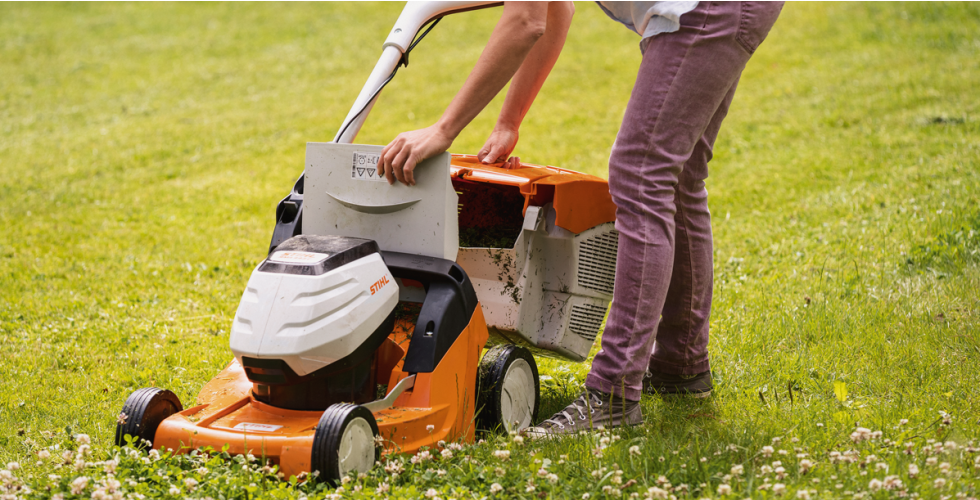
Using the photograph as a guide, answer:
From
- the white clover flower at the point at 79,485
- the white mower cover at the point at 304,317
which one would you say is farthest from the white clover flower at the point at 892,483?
the white clover flower at the point at 79,485

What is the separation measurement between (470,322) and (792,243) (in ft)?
9.93

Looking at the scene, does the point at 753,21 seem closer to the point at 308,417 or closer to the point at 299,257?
the point at 299,257

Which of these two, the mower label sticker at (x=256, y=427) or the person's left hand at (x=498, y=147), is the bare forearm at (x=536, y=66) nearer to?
the person's left hand at (x=498, y=147)

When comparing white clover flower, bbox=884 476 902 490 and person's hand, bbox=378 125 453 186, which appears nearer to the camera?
white clover flower, bbox=884 476 902 490

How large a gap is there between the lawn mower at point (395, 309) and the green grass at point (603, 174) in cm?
13

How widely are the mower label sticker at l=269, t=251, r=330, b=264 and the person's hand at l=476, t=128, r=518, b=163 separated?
91 cm

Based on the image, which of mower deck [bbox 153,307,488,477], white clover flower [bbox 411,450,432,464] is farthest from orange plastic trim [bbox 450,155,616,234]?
white clover flower [bbox 411,450,432,464]

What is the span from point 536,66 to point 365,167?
787 millimetres

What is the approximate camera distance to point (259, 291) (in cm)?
226

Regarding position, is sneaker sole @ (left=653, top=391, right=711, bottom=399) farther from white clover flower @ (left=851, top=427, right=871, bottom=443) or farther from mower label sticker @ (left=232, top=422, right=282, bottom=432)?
mower label sticker @ (left=232, top=422, right=282, bottom=432)

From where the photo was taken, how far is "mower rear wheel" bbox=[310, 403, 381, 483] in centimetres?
212

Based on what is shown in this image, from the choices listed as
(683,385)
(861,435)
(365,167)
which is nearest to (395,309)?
(365,167)

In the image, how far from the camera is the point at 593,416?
2621 millimetres

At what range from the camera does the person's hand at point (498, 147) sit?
302cm
